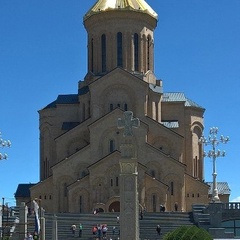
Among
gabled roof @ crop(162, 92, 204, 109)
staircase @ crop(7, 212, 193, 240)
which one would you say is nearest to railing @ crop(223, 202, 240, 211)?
staircase @ crop(7, 212, 193, 240)

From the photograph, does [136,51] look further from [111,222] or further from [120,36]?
[111,222]

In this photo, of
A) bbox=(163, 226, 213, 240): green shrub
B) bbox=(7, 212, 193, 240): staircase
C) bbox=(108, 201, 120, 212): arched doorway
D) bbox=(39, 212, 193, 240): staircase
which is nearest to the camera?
bbox=(163, 226, 213, 240): green shrub

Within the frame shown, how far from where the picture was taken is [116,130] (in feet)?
189

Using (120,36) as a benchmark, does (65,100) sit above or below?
below

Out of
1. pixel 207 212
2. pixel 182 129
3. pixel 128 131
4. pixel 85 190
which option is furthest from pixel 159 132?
pixel 128 131

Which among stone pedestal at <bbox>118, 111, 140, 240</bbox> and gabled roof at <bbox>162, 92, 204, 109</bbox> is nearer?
stone pedestal at <bbox>118, 111, 140, 240</bbox>

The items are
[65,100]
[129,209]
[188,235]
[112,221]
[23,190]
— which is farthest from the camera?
[23,190]

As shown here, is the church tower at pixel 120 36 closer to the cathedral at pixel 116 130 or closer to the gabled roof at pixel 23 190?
the cathedral at pixel 116 130

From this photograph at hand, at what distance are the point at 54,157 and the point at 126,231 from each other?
3672 cm

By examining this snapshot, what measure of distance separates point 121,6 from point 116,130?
1048cm

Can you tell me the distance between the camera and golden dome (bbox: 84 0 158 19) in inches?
2441

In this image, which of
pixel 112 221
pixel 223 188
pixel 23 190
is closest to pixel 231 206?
pixel 112 221

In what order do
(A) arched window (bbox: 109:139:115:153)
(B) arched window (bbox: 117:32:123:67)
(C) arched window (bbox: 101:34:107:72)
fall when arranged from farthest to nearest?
(C) arched window (bbox: 101:34:107:72) → (B) arched window (bbox: 117:32:123:67) → (A) arched window (bbox: 109:139:115:153)

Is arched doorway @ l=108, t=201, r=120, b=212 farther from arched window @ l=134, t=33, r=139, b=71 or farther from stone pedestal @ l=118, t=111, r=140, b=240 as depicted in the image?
stone pedestal @ l=118, t=111, r=140, b=240
